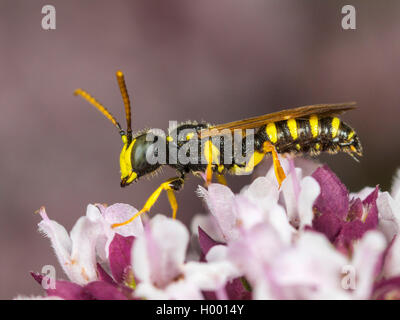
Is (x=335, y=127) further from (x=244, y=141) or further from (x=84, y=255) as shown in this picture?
(x=84, y=255)

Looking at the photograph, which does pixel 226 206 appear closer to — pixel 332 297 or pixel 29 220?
pixel 332 297

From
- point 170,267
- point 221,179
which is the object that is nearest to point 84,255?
point 170,267

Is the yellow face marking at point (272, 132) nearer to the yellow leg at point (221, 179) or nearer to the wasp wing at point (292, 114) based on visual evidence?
the wasp wing at point (292, 114)

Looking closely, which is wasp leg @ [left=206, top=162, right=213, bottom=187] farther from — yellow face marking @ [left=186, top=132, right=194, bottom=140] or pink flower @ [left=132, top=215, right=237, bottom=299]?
pink flower @ [left=132, top=215, right=237, bottom=299]

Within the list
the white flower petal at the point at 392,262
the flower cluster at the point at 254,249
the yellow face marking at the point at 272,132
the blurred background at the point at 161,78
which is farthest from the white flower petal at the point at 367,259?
the blurred background at the point at 161,78

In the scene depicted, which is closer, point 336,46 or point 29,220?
point 29,220

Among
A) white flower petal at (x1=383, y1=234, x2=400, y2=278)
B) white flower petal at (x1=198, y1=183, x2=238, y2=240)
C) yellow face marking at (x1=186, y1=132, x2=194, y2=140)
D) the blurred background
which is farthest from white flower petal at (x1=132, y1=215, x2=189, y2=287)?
the blurred background
